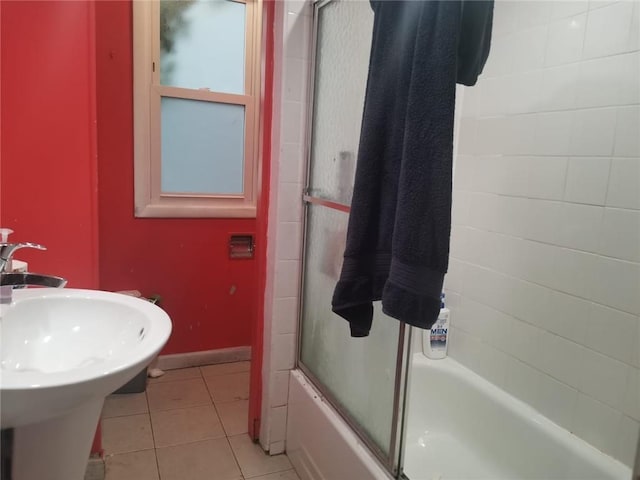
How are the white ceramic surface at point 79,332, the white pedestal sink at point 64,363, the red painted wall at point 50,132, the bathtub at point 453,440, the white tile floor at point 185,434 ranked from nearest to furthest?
the white pedestal sink at point 64,363, the white ceramic surface at point 79,332, the red painted wall at point 50,132, the bathtub at point 453,440, the white tile floor at point 185,434

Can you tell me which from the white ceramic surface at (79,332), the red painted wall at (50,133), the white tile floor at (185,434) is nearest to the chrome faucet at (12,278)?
the white ceramic surface at (79,332)

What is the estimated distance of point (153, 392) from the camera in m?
2.38

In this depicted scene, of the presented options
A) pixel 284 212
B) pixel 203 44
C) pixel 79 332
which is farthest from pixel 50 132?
pixel 203 44

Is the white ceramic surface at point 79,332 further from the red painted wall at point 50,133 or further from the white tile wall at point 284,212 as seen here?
the white tile wall at point 284,212

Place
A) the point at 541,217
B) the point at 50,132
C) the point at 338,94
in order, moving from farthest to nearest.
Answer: the point at 541,217 < the point at 338,94 < the point at 50,132

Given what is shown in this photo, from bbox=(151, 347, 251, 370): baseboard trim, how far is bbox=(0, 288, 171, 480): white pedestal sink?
1.55m

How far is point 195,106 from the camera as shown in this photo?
2441 millimetres

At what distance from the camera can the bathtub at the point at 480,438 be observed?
1.51 m

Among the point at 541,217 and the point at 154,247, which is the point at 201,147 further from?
the point at 541,217

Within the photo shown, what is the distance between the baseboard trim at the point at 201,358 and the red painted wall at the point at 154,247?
34 millimetres

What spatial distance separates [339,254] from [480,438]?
0.94 metres

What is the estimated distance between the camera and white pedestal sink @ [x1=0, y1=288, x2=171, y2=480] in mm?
717

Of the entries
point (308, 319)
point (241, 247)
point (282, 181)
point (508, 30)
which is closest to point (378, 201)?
point (282, 181)

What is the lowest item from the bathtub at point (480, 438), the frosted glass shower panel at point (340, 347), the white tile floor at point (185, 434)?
the white tile floor at point (185, 434)
